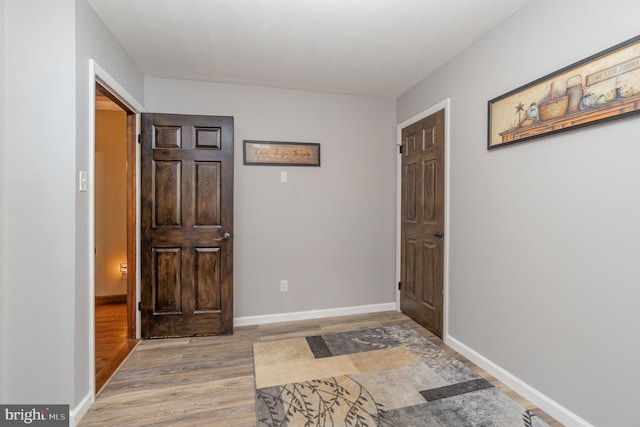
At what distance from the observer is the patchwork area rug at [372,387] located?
1729 mm

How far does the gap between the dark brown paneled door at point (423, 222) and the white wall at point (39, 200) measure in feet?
9.02

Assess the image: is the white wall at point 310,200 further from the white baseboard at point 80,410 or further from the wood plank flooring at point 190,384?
the white baseboard at point 80,410

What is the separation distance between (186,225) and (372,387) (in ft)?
6.89

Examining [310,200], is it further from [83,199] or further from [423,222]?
[83,199]

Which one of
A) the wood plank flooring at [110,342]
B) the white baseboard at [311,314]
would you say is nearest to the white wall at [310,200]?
the white baseboard at [311,314]

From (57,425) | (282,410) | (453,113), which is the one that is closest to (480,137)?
(453,113)

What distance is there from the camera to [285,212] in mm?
3240

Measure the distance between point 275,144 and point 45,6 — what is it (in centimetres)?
190

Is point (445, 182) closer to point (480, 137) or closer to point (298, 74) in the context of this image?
point (480, 137)

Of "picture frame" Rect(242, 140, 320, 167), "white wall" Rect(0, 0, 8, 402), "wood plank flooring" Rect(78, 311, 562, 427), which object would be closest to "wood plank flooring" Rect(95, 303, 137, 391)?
"wood plank flooring" Rect(78, 311, 562, 427)

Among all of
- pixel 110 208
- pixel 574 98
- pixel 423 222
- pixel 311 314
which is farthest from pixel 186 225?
pixel 574 98

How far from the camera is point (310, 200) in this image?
330 centimetres

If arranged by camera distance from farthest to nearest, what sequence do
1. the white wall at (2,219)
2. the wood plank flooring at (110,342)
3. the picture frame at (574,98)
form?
the wood plank flooring at (110,342) < the white wall at (2,219) < the picture frame at (574,98)

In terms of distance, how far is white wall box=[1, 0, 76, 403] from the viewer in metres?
1.66
